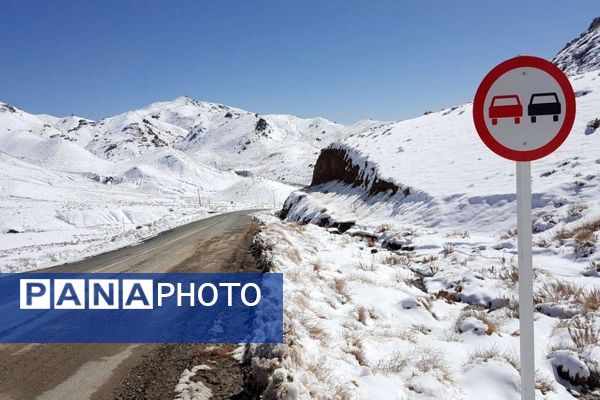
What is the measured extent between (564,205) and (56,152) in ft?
572

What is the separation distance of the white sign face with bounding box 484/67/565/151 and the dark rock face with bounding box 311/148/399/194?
15.8m

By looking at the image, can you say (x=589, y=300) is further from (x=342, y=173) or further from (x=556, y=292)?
(x=342, y=173)

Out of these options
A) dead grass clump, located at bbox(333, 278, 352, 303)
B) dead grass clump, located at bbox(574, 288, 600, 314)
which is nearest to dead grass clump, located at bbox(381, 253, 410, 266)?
dead grass clump, located at bbox(333, 278, 352, 303)

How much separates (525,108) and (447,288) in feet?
17.9

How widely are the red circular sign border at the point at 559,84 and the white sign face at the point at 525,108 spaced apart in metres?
0.02

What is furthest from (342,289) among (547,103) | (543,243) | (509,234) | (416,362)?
(509,234)

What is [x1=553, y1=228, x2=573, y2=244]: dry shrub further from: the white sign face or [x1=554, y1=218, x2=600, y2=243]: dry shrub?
the white sign face

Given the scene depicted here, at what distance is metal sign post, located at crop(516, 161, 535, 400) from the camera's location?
2623mm

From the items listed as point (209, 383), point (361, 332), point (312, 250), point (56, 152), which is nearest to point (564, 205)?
point (312, 250)

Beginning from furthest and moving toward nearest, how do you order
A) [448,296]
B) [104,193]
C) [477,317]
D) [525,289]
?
[104,193], [448,296], [477,317], [525,289]

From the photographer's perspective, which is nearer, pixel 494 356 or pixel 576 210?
pixel 494 356

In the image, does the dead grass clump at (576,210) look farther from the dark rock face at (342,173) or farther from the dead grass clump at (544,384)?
the dark rock face at (342,173)

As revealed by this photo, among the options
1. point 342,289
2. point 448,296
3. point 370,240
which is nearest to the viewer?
point 448,296

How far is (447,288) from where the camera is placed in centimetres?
746
